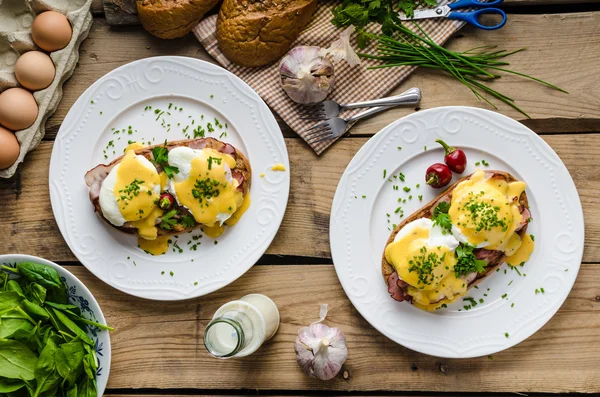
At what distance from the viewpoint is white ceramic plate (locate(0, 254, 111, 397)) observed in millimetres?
2465

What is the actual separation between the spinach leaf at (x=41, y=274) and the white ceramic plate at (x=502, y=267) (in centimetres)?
121

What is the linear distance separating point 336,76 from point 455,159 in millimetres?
658

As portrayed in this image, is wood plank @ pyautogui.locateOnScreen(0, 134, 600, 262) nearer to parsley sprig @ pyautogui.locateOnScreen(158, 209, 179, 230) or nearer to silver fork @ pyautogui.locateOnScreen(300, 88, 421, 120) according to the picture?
silver fork @ pyautogui.locateOnScreen(300, 88, 421, 120)

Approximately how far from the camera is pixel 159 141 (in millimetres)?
2684

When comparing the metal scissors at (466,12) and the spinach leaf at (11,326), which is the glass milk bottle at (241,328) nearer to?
the spinach leaf at (11,326)

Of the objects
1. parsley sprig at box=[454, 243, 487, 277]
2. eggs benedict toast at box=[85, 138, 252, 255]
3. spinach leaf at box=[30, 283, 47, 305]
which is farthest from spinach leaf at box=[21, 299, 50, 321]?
parsley sprig at box=[454, 243, 487, 277]

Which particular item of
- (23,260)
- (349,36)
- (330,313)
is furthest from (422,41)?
(23,260)

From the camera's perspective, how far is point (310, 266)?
8.78ft

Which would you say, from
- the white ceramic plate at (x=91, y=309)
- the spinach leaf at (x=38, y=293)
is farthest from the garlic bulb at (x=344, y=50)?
the spinach leaf at (x=38, y=293)

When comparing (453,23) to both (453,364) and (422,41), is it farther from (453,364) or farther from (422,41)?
(453,364)

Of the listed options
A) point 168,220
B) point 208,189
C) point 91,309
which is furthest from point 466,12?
point 91,309

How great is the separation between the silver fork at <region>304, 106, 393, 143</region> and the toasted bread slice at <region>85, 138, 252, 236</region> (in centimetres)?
32

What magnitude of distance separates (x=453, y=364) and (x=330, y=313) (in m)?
0.61

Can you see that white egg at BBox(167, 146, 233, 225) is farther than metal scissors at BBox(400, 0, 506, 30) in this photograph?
No
